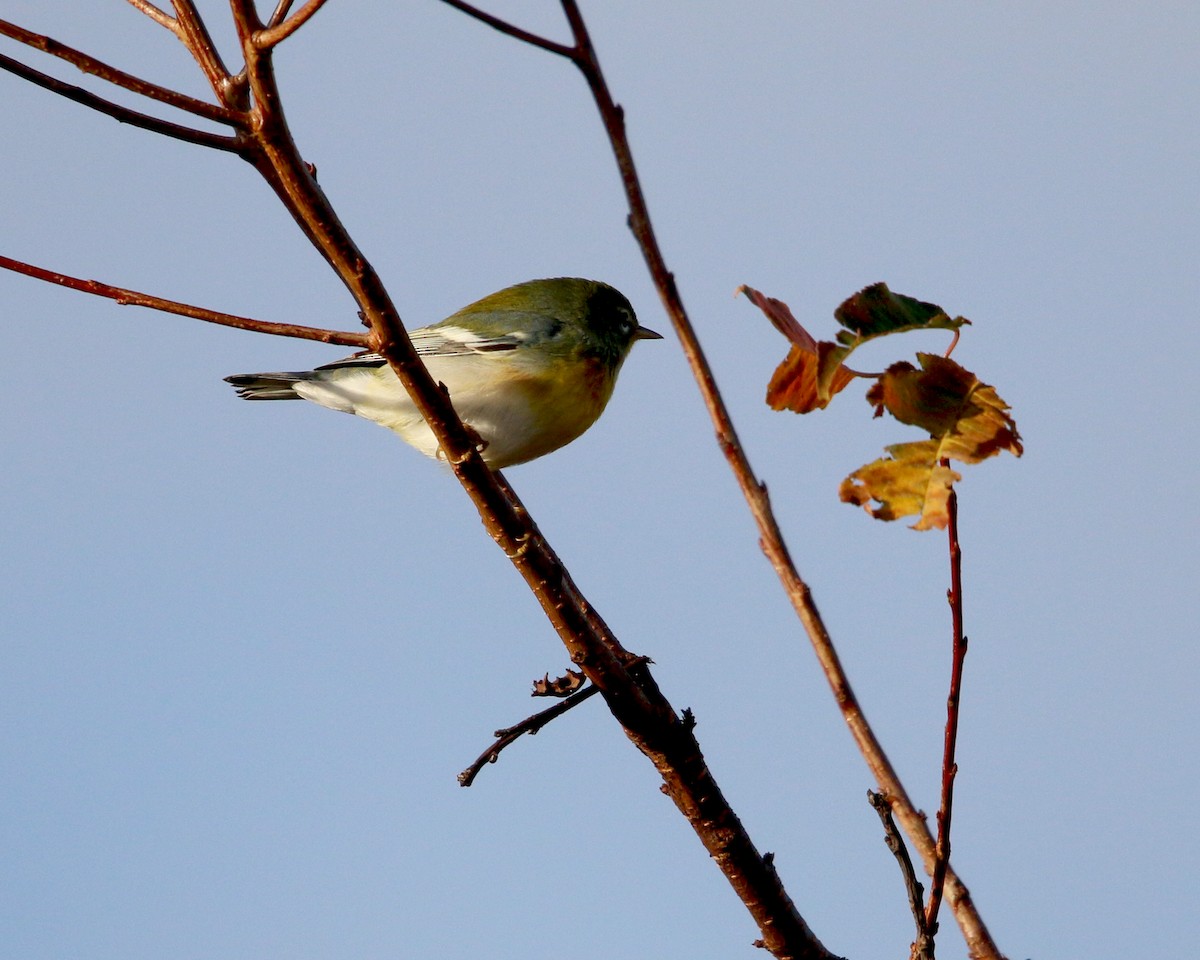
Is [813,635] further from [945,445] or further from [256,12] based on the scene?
[256,12]

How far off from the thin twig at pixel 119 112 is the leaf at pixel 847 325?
103 cm

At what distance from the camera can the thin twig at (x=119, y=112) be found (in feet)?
6.86

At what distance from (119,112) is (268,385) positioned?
4.63m

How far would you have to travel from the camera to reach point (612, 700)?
12.1 ft

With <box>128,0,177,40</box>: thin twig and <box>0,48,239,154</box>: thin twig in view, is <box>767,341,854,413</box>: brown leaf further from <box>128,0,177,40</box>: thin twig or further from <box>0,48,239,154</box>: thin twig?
<box>128,0,177,40</box>: thin twig

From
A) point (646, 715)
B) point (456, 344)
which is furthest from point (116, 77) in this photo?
point (456, 344)

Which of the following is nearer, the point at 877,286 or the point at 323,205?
the point at 877,286

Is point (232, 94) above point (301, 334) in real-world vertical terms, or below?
above

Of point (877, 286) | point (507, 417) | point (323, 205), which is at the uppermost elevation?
point (507, 417)

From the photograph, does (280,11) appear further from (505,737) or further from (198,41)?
(505,737)

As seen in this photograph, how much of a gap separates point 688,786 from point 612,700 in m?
0.36

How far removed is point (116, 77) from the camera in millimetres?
2049

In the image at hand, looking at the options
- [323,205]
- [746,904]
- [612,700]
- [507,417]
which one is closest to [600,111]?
[323,205]

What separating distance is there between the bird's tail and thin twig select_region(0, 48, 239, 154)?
4.43m
